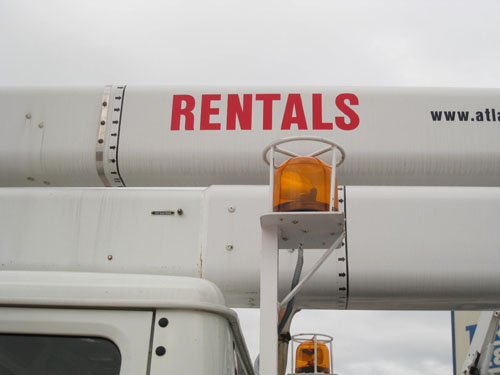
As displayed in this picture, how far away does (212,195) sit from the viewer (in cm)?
246

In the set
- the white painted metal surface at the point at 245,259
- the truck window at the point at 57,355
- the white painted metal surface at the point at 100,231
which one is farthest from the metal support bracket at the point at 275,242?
the white painted metal surface at the point at 100,231

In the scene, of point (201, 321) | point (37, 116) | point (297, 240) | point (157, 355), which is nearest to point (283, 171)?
point (297, 240)

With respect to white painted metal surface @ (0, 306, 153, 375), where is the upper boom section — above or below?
above

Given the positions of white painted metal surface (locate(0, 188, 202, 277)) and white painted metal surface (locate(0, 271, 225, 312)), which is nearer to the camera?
white painted metal surface (locate(0, 271, 225, 312))

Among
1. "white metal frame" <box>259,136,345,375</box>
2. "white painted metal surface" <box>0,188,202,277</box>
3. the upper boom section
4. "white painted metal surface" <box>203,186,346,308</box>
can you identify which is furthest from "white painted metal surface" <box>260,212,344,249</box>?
the upper boom section

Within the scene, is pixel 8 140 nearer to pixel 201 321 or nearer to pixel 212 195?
pixel 212 195

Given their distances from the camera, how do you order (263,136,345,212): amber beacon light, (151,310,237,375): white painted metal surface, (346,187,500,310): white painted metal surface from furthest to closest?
(346,187,500,310): white painted metal surface < (263,136,345,212): amber beacon light < (151,310,237,375): white painted metal surface

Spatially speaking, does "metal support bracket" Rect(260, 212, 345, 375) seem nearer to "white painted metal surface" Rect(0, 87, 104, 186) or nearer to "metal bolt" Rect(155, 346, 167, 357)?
"metal bolt" Rect(155, 346, 167, 357)

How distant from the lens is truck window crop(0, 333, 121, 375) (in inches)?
61.9

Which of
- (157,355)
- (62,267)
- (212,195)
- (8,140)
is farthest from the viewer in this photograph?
(8,140)

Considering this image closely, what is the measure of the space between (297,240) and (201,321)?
38 cm

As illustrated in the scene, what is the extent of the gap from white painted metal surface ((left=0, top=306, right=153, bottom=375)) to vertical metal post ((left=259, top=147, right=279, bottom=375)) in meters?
0.32

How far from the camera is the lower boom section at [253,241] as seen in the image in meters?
2.32

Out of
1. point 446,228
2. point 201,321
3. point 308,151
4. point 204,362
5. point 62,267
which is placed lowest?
point 204,362
